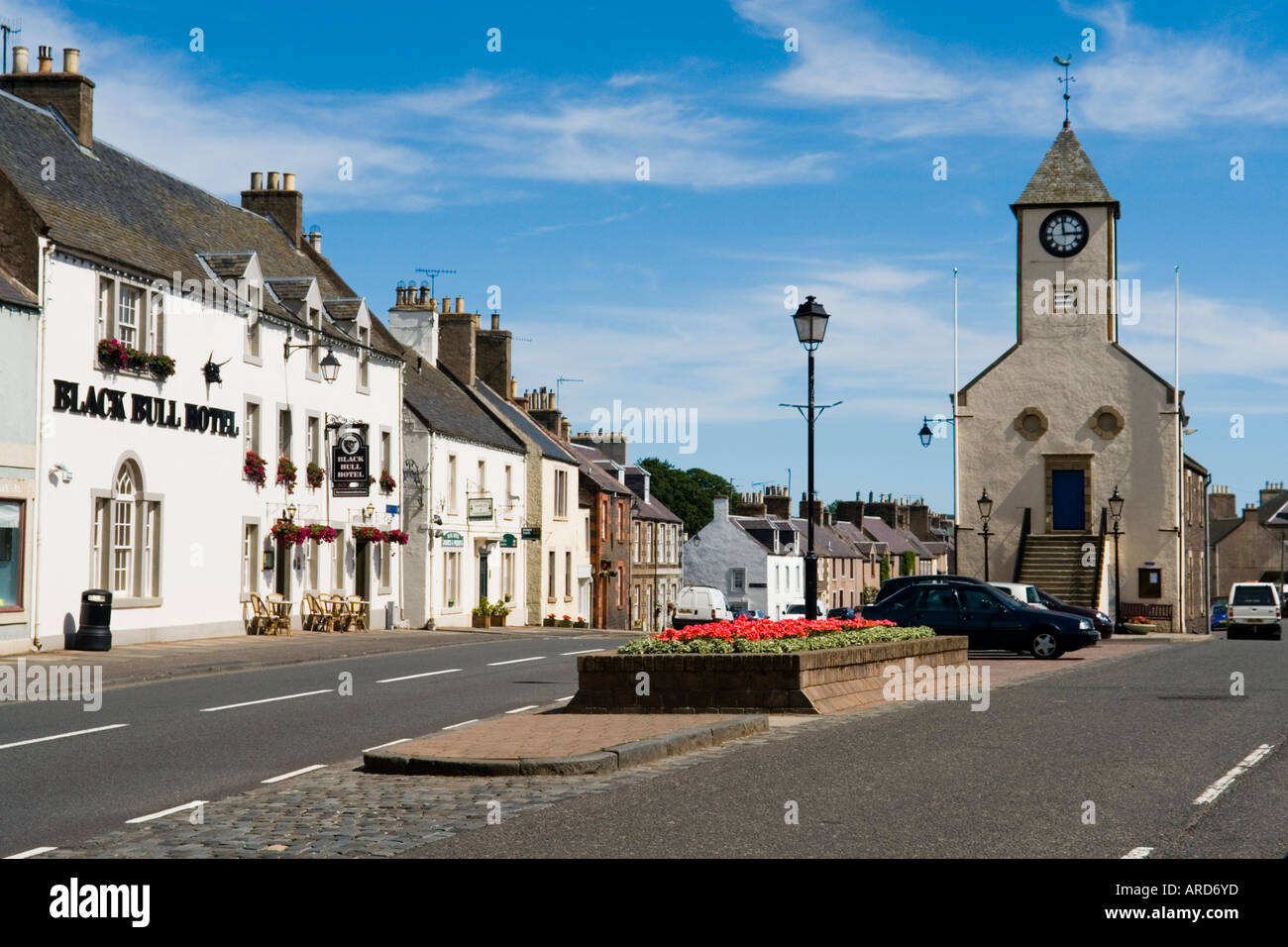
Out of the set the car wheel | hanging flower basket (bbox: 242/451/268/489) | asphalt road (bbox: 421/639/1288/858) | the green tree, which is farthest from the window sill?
the green tree

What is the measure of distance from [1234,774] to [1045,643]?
704 inches

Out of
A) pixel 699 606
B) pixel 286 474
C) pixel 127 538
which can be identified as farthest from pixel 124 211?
pixel 699 606

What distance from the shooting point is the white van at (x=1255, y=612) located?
48281 mm

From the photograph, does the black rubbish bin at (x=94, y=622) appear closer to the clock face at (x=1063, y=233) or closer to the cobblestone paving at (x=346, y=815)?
the cobblestone paving at (x=346, y=815)

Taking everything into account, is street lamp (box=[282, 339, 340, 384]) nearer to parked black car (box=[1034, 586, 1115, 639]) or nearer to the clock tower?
parked black car (box=[1034, 586, 1115, 639])

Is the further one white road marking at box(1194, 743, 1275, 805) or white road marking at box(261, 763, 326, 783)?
white road marking at box(261, 763, 326, 783)

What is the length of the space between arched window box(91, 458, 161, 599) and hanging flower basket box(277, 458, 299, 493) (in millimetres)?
5636

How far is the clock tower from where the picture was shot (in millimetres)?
55344

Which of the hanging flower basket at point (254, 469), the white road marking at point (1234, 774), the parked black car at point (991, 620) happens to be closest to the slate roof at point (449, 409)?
the hanging flower basket at point (254, 469)

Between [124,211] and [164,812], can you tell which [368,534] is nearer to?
[124,211]

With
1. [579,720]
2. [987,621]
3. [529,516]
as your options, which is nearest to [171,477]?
[987,621]

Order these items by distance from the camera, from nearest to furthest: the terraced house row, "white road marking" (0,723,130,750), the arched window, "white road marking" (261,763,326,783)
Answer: "white road marking" (261,763,326,783) → "white road marking" (0,723,130,750) → the terraced house row → the arched window
